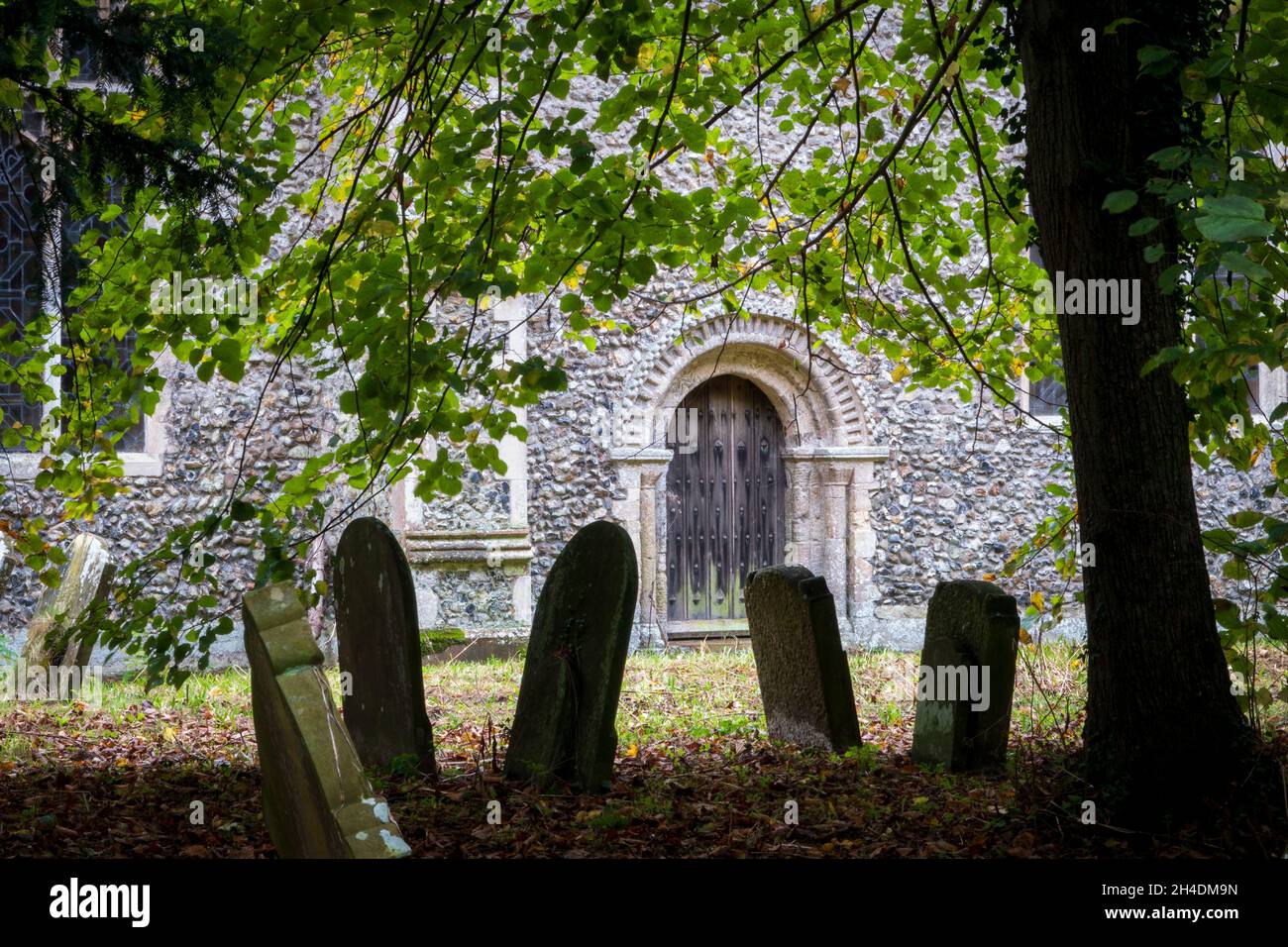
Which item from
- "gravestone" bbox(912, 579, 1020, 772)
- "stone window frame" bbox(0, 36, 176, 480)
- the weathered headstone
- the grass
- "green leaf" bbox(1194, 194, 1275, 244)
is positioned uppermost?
"stone window frame" bbox(0, 36, 176, 480)

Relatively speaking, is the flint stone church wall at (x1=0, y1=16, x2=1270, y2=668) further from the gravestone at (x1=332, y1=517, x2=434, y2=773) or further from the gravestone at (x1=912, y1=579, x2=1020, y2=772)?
the gravestone at (x1=912, y1=579, x2=1020, y2=772)

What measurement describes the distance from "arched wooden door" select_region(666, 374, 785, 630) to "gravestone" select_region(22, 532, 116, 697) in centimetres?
540

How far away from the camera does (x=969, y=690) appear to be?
5.47 meters

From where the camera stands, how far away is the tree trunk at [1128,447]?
3623 millimetres

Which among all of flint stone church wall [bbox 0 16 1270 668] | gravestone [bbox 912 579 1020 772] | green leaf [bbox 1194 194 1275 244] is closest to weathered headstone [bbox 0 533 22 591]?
flint stone church wall [bbox 0 16 1270 668]

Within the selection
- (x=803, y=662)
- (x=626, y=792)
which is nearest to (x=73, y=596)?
(x=626, y=792)

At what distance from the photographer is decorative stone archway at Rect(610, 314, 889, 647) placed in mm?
10852

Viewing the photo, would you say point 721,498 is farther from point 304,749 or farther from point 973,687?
point 304,749

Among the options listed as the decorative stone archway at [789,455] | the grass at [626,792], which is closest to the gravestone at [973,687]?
the grass at [626,792]

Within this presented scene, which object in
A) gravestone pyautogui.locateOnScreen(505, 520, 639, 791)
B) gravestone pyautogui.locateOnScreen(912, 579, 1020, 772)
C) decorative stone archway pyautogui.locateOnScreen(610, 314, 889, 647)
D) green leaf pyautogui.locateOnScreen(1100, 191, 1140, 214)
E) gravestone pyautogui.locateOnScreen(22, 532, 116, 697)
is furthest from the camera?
decorative stone archway pyautogui.locateOnScreen(610, 314, 889, 647)

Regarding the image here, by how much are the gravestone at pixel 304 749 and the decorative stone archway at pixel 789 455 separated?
7.38 metres

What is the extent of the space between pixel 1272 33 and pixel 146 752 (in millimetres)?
6008

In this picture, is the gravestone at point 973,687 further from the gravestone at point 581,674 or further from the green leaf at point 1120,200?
the green leaf at point 1120,200

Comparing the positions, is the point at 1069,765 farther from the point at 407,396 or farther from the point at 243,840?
the point at 243,840
